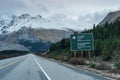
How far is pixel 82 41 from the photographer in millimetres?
51656

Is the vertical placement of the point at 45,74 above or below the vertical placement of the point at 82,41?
below

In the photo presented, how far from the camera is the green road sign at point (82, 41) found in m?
50.9

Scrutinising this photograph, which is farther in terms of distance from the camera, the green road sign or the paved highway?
the green road sign

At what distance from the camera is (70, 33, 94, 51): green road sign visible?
167 feet

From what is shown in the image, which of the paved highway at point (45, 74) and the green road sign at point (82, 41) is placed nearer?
the paved highway at point (45, 74)

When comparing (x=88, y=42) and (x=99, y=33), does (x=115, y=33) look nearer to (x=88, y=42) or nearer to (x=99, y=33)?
(x=99, y=33)

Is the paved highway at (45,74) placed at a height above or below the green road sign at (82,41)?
below

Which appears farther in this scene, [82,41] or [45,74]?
[82,41]

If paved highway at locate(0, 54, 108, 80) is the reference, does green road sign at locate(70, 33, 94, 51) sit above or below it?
above

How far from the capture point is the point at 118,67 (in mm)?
31578

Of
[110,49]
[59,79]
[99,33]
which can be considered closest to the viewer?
[59,79]

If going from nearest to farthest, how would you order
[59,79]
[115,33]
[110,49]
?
[59,79], [110,49], [115,33]

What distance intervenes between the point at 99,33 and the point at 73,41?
6653cm

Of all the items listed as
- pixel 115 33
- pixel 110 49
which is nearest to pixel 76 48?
pixel 110 49
